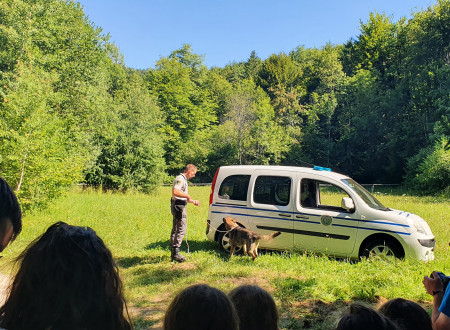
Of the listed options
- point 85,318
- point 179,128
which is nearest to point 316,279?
point 85,318

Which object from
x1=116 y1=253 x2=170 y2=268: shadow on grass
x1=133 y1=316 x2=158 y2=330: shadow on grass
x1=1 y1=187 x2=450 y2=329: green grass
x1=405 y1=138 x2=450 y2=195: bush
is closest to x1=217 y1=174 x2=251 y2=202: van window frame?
x1=1 y1=187 x2=450 y2=329: green grass

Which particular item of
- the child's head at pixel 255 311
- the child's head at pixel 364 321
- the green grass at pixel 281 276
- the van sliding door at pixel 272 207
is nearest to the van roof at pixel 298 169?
the van sliding door at pixel 272 207

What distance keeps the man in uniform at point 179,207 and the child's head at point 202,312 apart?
18.9ft

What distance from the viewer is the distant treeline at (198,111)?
12.7 m

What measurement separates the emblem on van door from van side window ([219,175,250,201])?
1.86m

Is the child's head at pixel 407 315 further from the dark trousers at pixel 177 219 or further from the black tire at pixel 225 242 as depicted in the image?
the black tire at pixel 225 242

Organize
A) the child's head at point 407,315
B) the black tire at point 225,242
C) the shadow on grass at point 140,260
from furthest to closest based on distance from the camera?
the black tire at point 225,242
the shadow on grass at point 140,260
the child's head at point 407,315

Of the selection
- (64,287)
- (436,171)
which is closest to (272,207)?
(64,287)

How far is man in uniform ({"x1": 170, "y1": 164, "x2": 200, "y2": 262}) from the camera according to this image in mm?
7453

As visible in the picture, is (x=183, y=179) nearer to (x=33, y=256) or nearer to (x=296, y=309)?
(x=296, y=309)

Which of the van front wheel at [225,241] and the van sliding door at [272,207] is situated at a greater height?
the van sliding door at [272,207]

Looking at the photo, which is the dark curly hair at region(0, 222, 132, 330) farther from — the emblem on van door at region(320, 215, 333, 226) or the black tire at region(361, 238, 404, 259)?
the black tire at region(361, 238, 404, 259)

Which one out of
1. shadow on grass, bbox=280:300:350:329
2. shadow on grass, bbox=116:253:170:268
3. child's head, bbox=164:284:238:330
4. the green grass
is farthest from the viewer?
shadow on grass, bbox=116:253:170:268

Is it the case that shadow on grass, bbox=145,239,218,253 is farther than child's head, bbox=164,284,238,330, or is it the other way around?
shadow on grass, bbox=145,239,218,253
